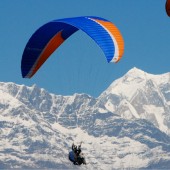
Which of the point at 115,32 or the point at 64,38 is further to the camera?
the point at 64,38

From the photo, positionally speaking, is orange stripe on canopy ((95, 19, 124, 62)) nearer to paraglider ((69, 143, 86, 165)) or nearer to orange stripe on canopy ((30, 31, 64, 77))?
orange stripe on canopy ((30, 31, 64, 77))

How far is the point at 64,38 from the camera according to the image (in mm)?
63125

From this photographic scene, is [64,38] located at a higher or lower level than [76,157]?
higher

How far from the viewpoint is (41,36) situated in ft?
199

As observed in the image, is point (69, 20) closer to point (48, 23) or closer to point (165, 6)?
point (48, 23)

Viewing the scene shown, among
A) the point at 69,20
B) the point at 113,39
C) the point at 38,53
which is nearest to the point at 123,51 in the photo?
the point at 113,39

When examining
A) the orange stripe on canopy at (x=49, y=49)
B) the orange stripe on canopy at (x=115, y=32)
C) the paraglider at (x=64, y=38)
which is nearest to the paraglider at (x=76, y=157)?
the paraglider at (x=64, y=38)

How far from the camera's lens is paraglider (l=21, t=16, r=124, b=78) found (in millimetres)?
55875

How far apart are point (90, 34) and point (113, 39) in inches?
95.0

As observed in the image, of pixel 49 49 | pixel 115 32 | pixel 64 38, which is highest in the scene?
pixel 64 38

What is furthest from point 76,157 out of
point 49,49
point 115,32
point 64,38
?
point 64,38

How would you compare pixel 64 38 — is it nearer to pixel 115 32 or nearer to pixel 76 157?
Answer: pixel 115 32

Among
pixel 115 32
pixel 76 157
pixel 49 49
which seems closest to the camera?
pixel 76 157

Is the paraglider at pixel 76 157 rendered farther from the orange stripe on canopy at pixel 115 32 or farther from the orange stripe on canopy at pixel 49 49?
the orange stripe on canopy at pixel 49 49
